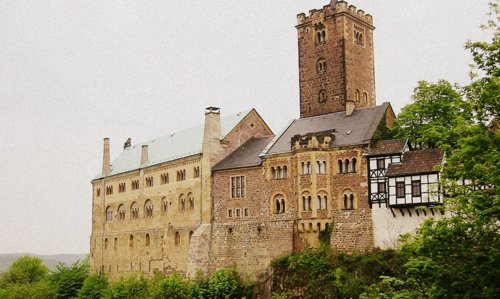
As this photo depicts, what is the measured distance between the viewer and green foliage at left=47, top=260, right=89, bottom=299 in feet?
242

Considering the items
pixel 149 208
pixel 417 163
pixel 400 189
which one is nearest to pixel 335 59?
pixel 417 163

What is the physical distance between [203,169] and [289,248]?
12.1 meters

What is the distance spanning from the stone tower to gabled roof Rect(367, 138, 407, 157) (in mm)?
9401

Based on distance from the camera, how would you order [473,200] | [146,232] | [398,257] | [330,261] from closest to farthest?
[473,200] < [398,257] < [330,261] < [146,232]

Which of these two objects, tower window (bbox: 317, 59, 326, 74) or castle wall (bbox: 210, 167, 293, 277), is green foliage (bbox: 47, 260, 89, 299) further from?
tower window (bbox: 317, 59, 326, 74)

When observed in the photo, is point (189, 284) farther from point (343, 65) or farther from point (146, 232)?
point (343, 65)

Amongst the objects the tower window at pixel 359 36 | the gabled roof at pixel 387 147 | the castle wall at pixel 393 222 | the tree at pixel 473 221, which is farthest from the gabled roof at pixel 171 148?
the tree at pixel 473 221

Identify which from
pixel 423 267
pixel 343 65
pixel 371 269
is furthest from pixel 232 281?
pixel 423 267

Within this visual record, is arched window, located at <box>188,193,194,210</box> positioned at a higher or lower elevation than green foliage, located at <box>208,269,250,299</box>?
higher

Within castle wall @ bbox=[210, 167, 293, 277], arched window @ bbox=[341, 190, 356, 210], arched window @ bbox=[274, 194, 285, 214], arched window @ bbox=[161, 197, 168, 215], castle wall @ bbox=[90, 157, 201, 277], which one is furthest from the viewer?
arched window @ bbox=[161, 197, 168, 215]

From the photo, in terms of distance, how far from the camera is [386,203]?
1763 inches

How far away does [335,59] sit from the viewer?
56969 mm

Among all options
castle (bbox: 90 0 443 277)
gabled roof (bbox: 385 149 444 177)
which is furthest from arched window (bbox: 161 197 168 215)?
gabled roof (bbox: 385 149 444 177)

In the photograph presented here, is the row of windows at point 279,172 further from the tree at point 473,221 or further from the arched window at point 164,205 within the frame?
the tree at point 473,221
